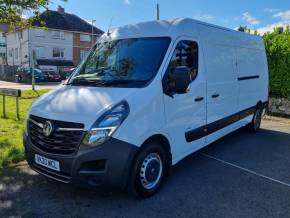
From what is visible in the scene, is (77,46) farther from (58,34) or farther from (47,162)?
(47,162)

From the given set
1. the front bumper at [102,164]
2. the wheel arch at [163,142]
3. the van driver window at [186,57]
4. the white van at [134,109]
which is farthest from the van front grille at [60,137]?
the van driver window at [186,57]

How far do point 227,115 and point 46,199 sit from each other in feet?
13.0

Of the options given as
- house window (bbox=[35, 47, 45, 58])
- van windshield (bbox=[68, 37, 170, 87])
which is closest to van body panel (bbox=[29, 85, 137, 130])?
van windshield (bbox=[68, 37, 170, 87])

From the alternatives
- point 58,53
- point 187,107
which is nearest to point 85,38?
point 58,53

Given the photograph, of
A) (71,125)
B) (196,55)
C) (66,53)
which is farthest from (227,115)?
(66,53)

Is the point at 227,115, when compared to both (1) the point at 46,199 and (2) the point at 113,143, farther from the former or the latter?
(1) the point at 46,199

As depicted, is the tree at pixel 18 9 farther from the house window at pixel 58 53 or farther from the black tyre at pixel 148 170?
the house window at pixel 58 53

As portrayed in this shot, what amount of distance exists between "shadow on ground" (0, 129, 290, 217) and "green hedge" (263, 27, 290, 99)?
6721 millimetres

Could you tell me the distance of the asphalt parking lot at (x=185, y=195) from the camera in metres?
4.07

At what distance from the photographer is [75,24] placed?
4759 centimetres

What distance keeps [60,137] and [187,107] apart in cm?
206

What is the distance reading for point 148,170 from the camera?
4430 mm

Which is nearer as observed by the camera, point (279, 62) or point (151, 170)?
point (151, 170)

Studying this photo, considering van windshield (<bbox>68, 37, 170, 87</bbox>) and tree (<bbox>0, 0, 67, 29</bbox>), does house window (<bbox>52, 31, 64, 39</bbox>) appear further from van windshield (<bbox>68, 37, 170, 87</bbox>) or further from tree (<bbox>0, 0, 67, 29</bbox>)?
van windshield (<bbox>68, 37, 170, 87</bbox>)
